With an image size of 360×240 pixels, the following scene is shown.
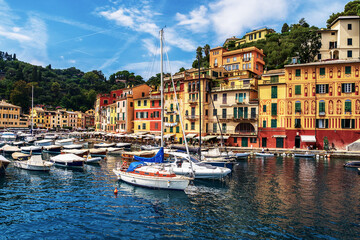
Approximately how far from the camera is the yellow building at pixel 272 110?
55.4m

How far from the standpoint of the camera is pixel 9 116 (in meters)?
116

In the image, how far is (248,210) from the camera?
742 inches

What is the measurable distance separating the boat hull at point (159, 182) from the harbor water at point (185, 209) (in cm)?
62

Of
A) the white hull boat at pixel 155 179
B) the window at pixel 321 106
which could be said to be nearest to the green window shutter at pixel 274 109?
the window at pixel 321 106

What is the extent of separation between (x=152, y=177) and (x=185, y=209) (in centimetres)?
562

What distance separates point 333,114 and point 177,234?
49.4 meters

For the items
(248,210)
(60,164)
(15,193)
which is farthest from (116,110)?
(248,210)

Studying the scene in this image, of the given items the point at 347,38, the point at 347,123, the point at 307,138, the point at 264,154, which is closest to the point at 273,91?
the point at 307,138

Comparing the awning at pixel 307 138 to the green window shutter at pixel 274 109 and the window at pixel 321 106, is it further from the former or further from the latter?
the green window shutter at pixel 274 109

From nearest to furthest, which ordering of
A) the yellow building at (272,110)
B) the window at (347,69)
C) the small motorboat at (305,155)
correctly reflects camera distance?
the small motorboat at (305,155) → the window at (347,69) → the yellow building at (272,110)

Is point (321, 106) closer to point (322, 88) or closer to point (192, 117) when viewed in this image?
point (322, 88)

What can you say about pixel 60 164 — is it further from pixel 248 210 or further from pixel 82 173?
pixel 248 210

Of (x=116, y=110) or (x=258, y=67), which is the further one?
(x=116, y=110)

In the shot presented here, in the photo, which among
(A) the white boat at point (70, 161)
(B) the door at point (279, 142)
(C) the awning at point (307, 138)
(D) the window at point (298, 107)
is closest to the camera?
(A) the white boat at point (70, 161)
